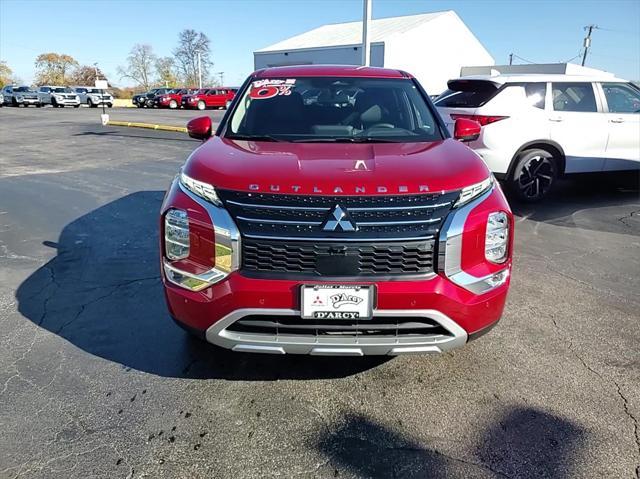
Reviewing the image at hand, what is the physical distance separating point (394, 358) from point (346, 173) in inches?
50.7

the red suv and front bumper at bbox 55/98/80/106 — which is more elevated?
the red suv

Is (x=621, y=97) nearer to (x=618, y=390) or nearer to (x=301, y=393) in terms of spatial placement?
(x=618, y=390)

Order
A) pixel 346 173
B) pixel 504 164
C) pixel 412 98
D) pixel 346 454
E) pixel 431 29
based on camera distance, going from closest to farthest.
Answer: pixel 346 454 → pixel 346 173 → pixel 412 98 → pixel 504 164 → pixel 431 29

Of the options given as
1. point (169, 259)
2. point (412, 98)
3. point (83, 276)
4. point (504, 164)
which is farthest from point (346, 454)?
point (504, 164)

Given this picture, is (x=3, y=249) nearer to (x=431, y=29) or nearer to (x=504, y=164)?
(x=504, y=164)

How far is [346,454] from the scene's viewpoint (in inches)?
87.5

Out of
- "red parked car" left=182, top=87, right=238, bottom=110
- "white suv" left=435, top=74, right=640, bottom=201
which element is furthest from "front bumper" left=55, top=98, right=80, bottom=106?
"white suv" left=435, top=74, right=640, bottom=201

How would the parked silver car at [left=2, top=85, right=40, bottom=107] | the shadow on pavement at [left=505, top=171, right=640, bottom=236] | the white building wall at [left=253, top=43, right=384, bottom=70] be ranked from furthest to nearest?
the parked silver car at [left=2, top=85, right=40, bottom=107], the white building wall at [left=253, top=43, right=384, bottom=70], the shadow on pavement at [left=505, top=171, right=640, bottom=236]

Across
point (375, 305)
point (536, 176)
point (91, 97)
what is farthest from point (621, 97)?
point (91, 97)

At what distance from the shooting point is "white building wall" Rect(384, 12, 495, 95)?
118 feet

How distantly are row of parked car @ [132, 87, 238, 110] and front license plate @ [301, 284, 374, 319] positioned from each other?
3591 cm

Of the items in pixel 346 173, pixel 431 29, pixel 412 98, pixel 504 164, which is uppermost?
pixel 431 29

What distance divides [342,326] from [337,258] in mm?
340

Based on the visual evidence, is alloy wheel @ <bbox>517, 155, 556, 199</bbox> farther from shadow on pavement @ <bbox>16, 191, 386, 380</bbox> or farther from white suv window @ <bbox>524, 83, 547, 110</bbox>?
shadow on pavement @ <bbox>16, 191, 386, 380</bbox>
